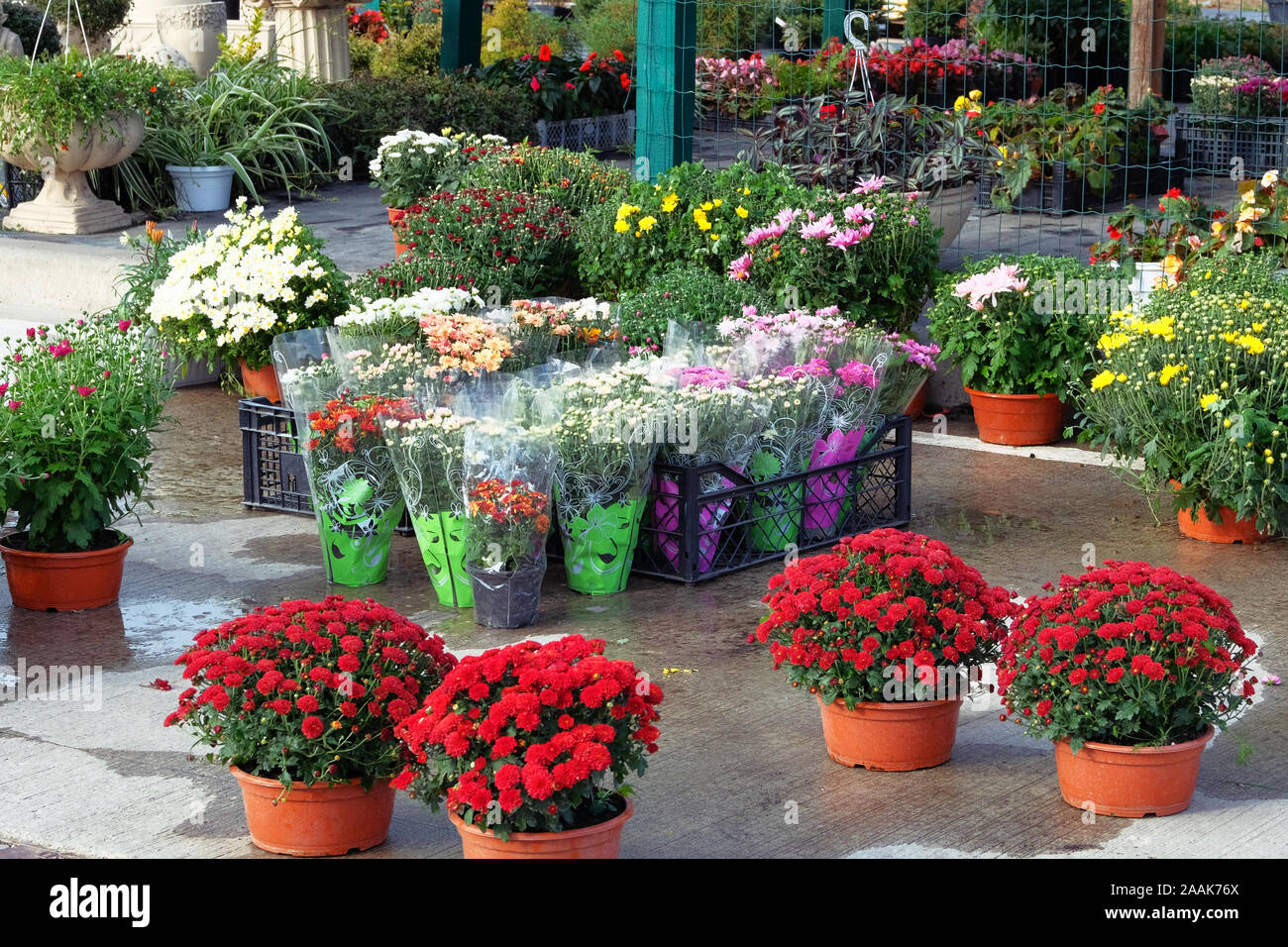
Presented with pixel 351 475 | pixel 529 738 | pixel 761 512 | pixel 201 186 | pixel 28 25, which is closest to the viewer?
pixel 529 738

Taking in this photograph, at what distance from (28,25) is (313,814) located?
20.7 meters

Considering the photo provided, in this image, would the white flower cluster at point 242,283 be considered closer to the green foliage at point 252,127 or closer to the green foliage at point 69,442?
the green foliage at point 69,442

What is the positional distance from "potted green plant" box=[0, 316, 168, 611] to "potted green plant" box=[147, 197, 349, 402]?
2.51 m

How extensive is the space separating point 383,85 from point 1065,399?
9126mm

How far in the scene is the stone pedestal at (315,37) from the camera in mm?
16844

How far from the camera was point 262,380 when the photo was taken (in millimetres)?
9914

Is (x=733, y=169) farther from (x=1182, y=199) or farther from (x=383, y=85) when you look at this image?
(x=383, y=85)

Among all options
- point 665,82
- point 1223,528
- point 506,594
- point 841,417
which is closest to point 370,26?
point 665,82

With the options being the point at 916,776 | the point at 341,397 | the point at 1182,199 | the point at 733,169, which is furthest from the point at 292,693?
the point at 1182,199

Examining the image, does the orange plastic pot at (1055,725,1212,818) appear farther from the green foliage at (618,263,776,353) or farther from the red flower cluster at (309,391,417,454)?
the green foliage at (618,263,776,353)

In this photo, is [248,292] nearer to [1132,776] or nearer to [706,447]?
[706,447]

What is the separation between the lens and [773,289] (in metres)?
9.33

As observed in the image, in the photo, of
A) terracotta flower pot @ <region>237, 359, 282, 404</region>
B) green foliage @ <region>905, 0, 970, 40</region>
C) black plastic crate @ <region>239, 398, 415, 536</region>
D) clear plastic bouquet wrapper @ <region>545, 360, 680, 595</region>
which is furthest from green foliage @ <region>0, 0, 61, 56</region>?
clear plastic bouquet wrapper @ <region>545, 360, 680, 595</region>

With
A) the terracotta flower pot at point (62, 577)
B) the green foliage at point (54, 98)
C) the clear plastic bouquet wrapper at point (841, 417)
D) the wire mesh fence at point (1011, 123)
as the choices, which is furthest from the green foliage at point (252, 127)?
the clear plastic bouquet wrapper at point (841, 417)
